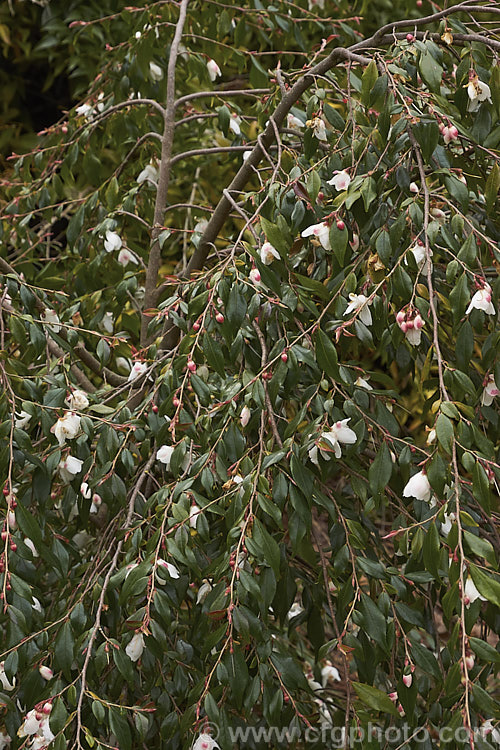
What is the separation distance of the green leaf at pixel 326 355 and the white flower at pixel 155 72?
116 cm

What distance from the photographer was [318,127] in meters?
1.23

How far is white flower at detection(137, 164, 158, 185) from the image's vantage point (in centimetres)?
184

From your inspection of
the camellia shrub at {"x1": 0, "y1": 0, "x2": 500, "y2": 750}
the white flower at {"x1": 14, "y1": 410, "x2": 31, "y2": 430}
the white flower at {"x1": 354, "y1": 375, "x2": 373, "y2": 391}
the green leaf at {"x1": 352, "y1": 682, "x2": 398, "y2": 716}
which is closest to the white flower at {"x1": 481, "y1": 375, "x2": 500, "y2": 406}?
the camellia shrub at {"x1": 0, "y1": 0, "x2": 500, "y2": 750}

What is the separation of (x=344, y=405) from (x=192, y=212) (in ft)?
5.52

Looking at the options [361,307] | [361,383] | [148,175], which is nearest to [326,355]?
[361,307]

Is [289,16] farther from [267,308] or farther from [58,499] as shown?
[58,499]

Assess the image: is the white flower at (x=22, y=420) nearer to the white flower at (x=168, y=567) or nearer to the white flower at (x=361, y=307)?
the white flower at (x=168, y=567)

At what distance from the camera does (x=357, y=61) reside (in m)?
1.17

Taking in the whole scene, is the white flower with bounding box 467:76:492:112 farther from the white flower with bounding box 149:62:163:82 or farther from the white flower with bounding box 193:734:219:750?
the white flower with bounding box 149:62:163:82

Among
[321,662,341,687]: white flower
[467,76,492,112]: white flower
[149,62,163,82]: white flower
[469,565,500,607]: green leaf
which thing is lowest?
[321,662,341,687]: white flower

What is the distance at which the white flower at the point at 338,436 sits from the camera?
3.37ft

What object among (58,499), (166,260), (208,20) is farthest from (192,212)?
(58,499)

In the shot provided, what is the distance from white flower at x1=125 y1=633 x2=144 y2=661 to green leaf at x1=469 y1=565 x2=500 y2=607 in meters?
0.46

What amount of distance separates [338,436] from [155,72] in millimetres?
1226
